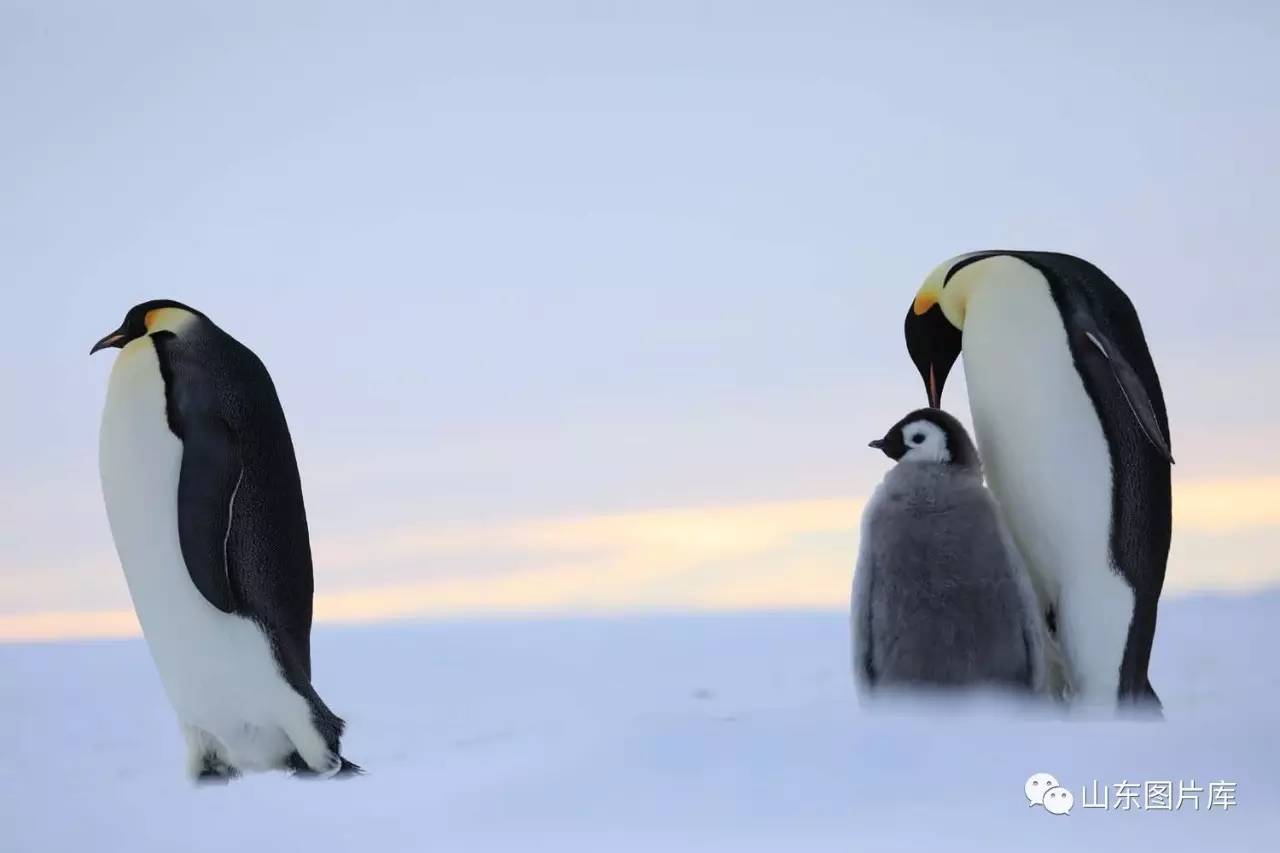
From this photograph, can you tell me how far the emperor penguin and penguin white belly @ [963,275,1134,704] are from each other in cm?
26

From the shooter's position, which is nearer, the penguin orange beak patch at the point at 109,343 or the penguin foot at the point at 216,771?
the penguin foot at the point at 216,771

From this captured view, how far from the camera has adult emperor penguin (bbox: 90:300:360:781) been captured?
3.40 meters

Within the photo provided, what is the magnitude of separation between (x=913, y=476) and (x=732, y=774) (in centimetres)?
78

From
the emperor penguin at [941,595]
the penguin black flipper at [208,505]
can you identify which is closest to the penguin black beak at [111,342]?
the penguin black flipper at [208,505]

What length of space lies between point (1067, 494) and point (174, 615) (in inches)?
77.7

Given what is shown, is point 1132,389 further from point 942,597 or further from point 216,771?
point 216,771

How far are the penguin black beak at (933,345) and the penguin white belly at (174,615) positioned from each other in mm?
1662

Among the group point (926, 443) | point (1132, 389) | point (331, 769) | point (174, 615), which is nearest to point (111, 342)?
point (174, 615)

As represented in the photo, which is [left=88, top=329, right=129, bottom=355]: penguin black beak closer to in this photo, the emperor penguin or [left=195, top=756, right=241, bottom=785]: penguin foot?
[left=195, top=756, right=241, bottom=785]: penguin foot

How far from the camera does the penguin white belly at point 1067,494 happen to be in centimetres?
344

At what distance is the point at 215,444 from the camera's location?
3.40 m

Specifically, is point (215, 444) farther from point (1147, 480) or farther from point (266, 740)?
point (1147, 480)

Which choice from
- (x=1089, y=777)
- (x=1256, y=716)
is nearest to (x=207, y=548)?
(x=1089, y=777)

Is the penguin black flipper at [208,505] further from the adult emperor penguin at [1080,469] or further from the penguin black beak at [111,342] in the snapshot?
the adult emperor penguin at [1080,469]
